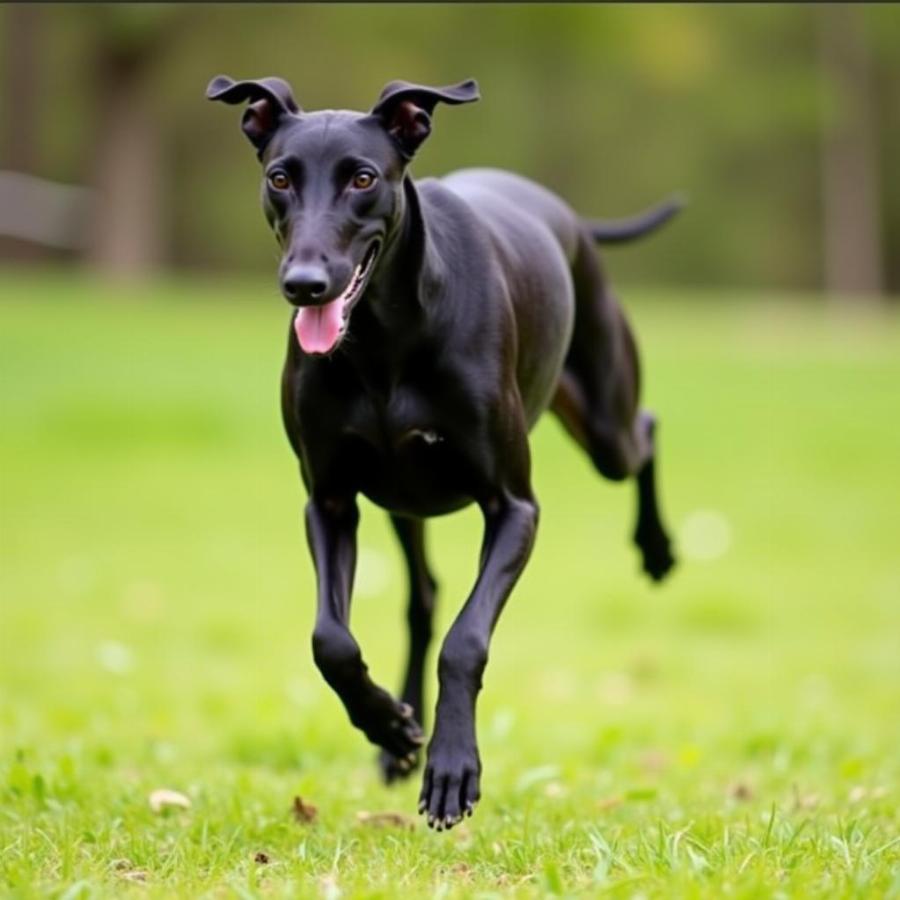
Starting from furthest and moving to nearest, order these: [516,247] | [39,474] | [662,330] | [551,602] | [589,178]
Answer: [589,178]
[662,330]
[39,474]
[551,602]
[516,247]

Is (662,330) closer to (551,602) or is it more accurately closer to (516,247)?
(551,602)

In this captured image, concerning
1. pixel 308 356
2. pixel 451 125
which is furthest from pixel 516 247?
pixel 451 125

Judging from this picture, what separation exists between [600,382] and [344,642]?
7.57 feet

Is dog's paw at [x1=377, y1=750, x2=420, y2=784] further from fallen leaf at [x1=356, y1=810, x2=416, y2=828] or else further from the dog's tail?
the dog's tail

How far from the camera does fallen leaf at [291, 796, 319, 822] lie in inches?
203

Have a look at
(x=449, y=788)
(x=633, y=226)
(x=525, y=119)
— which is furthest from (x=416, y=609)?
(x=525, y=119)

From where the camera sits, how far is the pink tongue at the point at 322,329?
14.2 feet

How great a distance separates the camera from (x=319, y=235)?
430cm

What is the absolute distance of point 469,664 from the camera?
182 inches

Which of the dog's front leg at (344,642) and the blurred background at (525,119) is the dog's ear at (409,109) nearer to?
the dog's front leg at (344,642)

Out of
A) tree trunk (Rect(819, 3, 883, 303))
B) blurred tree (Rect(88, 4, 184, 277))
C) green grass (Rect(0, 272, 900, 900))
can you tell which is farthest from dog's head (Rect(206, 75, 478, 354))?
tree trunk (Rect(819, 3, 883, 303))

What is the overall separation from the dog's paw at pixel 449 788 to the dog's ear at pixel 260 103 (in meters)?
1.60

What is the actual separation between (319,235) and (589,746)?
389 cm

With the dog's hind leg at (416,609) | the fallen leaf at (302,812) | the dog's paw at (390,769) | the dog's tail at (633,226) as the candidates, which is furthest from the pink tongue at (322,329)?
the dog's tail at (633,226)
